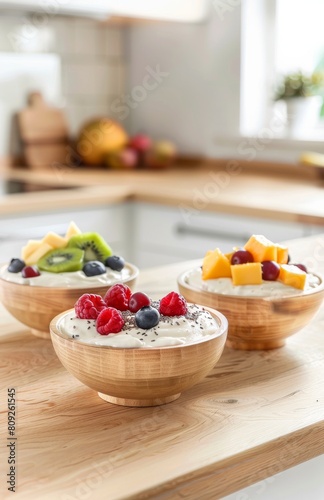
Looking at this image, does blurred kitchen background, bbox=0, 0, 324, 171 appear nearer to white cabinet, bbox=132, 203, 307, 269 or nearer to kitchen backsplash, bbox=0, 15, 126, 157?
kitchen backsplash, bbox=0, 15, 126, 157

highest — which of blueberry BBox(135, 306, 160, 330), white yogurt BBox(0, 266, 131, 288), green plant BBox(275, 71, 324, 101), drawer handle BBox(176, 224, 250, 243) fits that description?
green plant BBox(275, 71, 324, 101)

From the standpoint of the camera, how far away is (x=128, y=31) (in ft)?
12.5

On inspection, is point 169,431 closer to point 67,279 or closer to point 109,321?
point 109,321

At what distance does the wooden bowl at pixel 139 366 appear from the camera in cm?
89

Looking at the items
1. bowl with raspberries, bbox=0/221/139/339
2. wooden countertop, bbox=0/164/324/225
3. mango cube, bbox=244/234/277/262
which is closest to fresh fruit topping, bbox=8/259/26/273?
bowl with raspberries, bbox=0/221/139/339

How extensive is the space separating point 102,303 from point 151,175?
93.0 inches

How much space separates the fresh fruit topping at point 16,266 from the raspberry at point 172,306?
0.32 meters

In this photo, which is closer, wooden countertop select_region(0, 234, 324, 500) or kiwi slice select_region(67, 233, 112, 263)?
wooden countertop select_region(0, 234, 324, 500)

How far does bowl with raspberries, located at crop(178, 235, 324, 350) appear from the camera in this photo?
1119mm

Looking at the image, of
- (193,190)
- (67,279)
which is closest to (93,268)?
(67,279)

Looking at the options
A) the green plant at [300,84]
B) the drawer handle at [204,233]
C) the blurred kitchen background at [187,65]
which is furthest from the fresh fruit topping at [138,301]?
→ the green plant at [300,84]

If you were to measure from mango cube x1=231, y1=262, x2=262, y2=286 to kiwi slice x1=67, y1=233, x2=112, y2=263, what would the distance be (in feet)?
0.74

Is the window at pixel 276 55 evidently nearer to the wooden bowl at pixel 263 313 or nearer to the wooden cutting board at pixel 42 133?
the wooden cutting board at pixel 42 133

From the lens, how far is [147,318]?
93 cm
